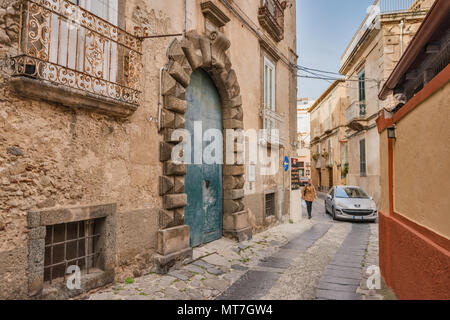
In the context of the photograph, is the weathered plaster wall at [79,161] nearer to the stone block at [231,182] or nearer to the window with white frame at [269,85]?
the stone block at [231,182]

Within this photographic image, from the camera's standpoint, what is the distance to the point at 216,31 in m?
6.32

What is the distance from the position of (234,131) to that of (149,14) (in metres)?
3.26

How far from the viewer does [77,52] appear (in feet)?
12.5

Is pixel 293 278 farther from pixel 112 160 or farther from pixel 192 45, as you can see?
pixel 192 45

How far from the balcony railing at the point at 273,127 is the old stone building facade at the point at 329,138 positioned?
13126 mm

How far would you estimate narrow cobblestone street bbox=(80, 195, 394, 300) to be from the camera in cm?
419

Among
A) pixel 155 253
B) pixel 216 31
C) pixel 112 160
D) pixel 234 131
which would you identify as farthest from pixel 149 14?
pixel 155 253

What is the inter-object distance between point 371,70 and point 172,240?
15534 millimetres

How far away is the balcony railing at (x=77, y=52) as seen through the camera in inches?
124

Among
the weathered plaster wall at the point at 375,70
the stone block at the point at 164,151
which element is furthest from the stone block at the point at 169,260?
the weathered plaster wall at the point at 375,70

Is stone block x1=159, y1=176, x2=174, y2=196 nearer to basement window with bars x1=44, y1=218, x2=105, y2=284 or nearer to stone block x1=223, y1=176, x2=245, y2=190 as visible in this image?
basement window with bars x1=44, y1=218, x2=105, y2=284

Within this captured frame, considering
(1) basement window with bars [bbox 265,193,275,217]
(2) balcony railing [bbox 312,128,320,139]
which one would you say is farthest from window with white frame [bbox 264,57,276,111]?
(2) balcony railing [bbox 312,128,320,139]

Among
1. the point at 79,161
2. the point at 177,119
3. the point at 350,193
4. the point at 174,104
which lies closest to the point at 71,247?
the point at 79,161
